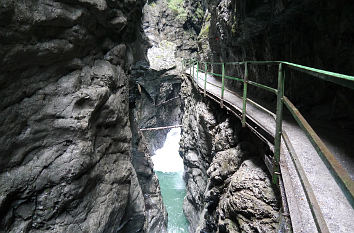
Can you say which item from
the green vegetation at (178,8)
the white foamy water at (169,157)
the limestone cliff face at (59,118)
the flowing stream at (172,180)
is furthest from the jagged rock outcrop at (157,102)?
the limestone cliff face at (59,118)

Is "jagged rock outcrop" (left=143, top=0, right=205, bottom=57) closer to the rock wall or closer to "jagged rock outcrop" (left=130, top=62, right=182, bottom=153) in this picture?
"jagged rock outcrop" (left=130, top=62, right=182, bottom=153)

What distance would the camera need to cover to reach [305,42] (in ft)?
15.8

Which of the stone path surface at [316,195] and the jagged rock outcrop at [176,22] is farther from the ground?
the jagged rock outcrop at [176,22]

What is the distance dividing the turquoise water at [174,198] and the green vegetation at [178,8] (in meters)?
22.4

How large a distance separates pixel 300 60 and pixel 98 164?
507 cm

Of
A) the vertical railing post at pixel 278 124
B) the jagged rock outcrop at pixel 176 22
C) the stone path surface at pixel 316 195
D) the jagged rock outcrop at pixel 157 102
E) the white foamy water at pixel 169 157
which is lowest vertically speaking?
the white foamy water at pixel 169 157

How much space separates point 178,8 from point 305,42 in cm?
3038

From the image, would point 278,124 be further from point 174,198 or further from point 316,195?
point 174,198

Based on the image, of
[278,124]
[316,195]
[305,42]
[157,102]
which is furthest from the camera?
[157,102]

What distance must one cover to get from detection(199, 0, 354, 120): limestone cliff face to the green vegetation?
25901 mm

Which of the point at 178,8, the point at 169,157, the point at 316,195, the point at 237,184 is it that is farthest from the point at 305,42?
the point at 178,8

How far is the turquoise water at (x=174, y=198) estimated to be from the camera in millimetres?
13291

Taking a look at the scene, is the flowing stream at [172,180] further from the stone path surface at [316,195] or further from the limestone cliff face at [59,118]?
the stone path surface at [316,195]

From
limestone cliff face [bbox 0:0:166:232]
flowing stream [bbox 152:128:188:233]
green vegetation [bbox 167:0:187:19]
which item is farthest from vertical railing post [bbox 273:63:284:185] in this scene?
green vegetation [bbox 167:0:187:19]
